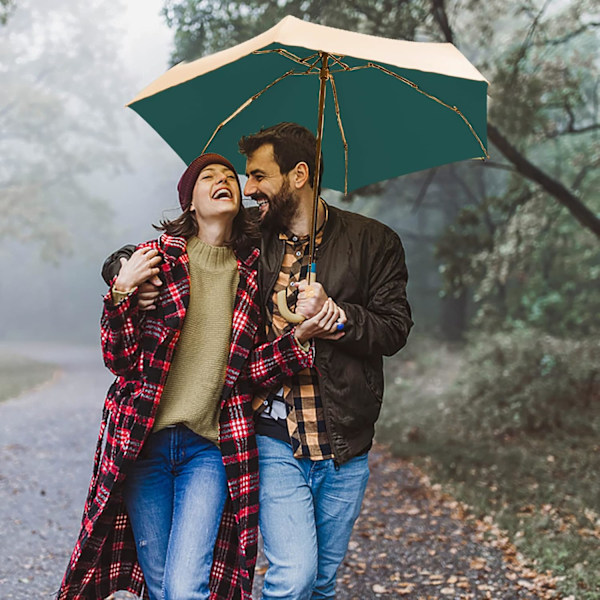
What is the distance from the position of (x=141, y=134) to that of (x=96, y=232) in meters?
4.33

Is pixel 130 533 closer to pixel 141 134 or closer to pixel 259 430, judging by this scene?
pixel 259 430

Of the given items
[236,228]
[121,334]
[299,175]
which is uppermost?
[299,175]

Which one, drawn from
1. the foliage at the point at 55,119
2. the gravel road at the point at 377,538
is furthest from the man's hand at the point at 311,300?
the foliage at the point at 55,119

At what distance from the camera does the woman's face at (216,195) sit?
103 inches

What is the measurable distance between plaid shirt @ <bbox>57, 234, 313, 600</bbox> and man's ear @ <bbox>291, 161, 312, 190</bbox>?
33 cm

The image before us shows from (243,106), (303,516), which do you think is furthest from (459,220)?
(303,516)

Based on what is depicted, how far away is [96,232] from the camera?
24.1 m

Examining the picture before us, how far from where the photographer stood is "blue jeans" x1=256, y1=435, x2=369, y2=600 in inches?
96.4

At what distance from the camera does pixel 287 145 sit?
2740 millimetres

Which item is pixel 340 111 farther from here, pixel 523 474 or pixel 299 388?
pixel 523 474

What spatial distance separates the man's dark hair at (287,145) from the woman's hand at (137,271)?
647mm

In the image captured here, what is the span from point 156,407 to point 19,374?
16.3m

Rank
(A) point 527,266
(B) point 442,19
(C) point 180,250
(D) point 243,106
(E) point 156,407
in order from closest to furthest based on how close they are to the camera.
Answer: (E) point 156,407 < (C) point 180,250 < (D) point 243,106 < (B) point 442,19 < (A) point 527,266

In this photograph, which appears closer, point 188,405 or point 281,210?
point 188,405
